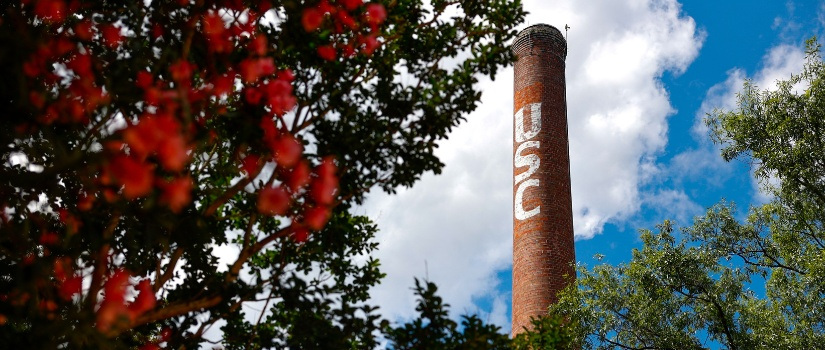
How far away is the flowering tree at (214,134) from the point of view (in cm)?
479

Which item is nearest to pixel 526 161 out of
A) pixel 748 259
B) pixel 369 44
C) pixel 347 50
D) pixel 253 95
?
pixel 748 259

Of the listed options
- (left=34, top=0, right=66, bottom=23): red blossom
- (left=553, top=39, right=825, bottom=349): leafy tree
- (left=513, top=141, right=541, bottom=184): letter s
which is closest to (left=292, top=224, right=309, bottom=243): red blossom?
(left=34, top=0, right=66, bottom=23): red blossom

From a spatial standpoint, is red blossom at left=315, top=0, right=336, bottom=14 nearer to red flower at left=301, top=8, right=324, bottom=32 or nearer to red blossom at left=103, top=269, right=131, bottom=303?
red flower at left=301, top=8, right=324, bottom=32

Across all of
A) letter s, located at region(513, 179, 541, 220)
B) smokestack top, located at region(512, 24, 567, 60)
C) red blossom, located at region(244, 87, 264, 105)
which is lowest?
red blossom, located at region(244, 87, 264, 105)

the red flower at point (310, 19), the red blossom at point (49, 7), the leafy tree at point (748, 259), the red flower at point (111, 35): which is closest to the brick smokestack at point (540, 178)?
the leafy tree at point (748, 259)

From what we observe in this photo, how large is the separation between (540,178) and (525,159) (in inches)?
39.9

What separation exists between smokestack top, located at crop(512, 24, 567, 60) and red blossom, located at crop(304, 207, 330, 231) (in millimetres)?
18924

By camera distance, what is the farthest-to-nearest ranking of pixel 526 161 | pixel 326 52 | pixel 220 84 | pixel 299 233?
1. pixel 526 161
2. pixel 299 233
3. pixel 326 52
4. pixel 220 84

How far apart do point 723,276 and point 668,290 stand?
0.90 meters

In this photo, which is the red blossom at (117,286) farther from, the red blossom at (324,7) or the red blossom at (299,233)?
the red blossom at (324,7)

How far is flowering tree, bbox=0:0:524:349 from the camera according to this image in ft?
15.7

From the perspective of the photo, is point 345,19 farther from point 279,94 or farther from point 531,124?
point 531,124

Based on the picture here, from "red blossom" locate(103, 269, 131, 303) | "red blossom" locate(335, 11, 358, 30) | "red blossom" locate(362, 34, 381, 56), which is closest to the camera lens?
"red blossom" locate(103, 269, 131, 303)

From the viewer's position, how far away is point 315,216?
5.46 meters
